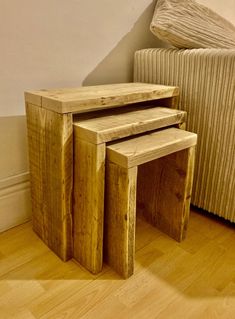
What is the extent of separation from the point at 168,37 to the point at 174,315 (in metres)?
0.85

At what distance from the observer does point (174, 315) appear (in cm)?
72

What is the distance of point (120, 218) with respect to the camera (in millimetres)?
790

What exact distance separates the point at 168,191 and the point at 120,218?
253mm

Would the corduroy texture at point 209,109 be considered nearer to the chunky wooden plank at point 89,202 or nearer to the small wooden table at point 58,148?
the small wooden table at point 58,148

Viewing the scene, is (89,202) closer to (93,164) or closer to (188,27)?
(93,164)

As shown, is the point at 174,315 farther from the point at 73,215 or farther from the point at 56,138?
the point at 56,138

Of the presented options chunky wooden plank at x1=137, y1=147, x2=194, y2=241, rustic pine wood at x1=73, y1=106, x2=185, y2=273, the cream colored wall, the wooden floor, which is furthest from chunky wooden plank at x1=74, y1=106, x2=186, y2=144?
the wooden floor

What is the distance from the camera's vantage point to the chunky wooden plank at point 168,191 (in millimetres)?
919

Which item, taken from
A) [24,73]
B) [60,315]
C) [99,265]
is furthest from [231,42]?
[60,315]

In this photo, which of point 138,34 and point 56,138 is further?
point 138,34

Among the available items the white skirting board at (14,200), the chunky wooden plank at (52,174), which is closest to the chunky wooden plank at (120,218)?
the chunky wooden plank at (52,174)

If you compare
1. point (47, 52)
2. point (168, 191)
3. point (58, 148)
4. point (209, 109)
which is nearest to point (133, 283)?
point (168, 191)

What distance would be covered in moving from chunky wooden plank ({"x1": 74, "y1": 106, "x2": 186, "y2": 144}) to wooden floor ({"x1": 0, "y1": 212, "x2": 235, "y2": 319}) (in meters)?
0.39

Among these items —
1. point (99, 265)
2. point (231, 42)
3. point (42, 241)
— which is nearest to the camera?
point (99, 265)
